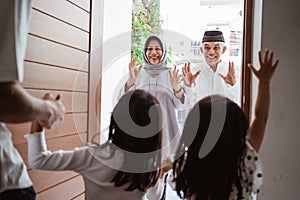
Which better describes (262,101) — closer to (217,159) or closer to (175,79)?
(217,159)

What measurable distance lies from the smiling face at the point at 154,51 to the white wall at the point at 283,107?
0.68 metres

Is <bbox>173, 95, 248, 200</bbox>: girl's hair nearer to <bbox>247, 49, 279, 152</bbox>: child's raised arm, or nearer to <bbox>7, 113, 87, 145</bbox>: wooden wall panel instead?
<bbox>247, 49, 279, 152</bbox>: child's raised arm

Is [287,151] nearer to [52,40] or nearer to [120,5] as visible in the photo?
[52,40]

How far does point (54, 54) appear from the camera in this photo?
1412 mm

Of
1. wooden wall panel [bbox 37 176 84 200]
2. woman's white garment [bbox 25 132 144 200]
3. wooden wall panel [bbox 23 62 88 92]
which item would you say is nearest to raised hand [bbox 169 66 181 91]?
wooden wall panel [bbox 23 62 88 92]

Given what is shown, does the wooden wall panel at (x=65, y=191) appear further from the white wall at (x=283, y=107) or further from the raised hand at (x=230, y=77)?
the raised hand at (x=230, y=77)

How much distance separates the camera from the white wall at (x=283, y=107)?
57.0 inches

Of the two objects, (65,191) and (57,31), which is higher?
(57,31)

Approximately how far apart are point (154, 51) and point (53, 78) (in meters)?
0.75

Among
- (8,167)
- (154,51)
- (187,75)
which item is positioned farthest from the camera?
(154,51)

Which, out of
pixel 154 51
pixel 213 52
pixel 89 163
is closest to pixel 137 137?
pixel 89 163

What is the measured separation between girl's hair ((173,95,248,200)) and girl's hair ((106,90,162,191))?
0.12 meters

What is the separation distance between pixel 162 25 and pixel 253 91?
998mm

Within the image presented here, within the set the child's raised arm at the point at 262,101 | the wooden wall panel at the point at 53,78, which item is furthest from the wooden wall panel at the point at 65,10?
the child's raised arm at the point at 262,101
